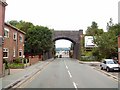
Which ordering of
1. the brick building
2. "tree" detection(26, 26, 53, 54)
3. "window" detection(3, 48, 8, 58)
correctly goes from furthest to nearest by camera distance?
"tree" detection(26, 26, 53, 54), the brick building, "window" detection(3, 48, 8, 58)

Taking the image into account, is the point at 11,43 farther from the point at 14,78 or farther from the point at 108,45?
the point at 14,78

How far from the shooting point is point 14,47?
4562 centimetres

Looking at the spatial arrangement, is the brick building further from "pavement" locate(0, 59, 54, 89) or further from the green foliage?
the green foliage

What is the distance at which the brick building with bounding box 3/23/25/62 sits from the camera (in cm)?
3929

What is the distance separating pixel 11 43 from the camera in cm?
4297

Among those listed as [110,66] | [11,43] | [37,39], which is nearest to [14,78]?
[110,66]

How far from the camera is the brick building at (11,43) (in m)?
39.3

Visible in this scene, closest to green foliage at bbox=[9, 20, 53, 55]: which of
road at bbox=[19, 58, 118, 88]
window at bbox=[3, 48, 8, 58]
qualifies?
window at bbox=[3, 48, 8, 58]

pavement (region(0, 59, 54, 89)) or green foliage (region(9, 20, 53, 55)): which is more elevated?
green foliage (region(9, 20, 53, 55))

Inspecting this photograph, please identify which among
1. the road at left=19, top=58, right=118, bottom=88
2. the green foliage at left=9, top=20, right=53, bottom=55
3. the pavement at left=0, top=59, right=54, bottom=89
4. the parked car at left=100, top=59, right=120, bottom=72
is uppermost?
the green foliage at left=9, top=20, right=53, bottom=55

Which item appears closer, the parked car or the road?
the road

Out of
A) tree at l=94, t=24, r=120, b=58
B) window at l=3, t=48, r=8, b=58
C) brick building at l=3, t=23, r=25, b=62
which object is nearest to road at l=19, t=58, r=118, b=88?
window at l=3, t=48, r=8, b=58

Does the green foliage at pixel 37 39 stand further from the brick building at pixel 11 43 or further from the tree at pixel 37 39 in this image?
the brick building at pixel 11 43

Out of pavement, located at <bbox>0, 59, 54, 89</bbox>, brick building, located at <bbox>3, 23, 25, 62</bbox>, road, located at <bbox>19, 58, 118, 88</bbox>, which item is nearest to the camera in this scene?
pavement, located at <bbox>0, 59, 54, 89</bbox>
